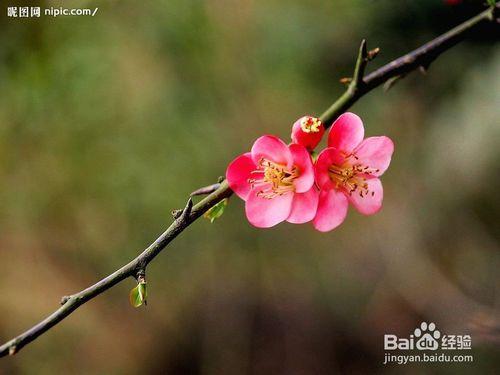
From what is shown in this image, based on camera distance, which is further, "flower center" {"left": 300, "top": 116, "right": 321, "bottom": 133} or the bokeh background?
the bokeh background

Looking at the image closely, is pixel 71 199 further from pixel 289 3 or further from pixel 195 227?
pixel 289 3

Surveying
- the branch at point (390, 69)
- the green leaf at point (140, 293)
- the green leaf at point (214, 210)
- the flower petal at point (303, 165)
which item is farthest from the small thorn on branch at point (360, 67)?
the green leaf at point (140, 293)

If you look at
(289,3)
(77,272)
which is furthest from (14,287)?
(289,3)

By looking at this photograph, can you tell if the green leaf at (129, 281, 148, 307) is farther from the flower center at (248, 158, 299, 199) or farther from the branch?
the branch

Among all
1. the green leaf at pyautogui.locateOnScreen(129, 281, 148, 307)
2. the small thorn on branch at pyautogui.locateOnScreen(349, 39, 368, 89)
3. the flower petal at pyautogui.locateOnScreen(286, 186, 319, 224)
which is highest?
the small thorn on branch at pyautogui.locateOnScreen(349, 39, 368, 89)

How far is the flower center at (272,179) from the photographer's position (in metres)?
0.61

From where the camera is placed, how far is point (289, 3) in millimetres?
884

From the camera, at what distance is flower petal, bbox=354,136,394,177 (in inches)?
25.3

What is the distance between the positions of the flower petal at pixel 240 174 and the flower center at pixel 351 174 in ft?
0.33

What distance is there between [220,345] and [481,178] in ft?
1.73

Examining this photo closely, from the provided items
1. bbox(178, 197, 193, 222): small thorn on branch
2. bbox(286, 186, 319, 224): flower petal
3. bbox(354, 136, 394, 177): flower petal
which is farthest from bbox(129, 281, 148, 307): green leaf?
bbox(354, 136, 394, 177): flower petal

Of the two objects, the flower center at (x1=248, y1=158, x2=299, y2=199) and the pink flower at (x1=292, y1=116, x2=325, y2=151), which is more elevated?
the pink flower at (x1=292, y1=116, x2=325, y2=151)

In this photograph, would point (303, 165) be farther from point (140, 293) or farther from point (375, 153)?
point (140, 293)

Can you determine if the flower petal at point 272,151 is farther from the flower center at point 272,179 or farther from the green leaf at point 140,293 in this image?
the green leaf at point 140,293
